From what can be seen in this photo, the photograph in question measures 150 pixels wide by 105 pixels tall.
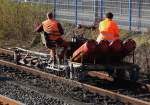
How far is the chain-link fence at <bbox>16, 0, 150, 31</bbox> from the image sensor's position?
2369cm

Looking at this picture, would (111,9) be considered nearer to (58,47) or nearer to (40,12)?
(40,12)

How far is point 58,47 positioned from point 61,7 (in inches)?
485

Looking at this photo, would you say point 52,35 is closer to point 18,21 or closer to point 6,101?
point 6,101

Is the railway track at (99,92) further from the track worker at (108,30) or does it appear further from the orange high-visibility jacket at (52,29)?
the track worker at (108,30)

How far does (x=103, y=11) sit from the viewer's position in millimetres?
24922

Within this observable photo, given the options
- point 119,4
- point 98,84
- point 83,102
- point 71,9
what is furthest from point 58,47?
point 71,9

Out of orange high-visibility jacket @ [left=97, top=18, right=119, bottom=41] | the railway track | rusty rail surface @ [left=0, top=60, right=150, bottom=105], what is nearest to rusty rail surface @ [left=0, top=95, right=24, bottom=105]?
the railway track

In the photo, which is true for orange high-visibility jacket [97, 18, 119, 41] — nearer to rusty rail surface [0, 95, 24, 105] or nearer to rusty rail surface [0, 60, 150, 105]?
rusty rail surface [0, 60, 150, 105]

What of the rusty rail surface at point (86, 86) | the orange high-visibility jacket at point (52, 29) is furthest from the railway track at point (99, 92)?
the orange high-visibility jacket at point (52, 29)

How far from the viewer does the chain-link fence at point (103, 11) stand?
23688 mm

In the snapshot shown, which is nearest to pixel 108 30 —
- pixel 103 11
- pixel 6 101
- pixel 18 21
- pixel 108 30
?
pixel 108 30

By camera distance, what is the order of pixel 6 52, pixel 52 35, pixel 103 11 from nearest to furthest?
pixel 52 35
pixel 6 52
pixel 103 11

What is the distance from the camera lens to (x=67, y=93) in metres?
13.8

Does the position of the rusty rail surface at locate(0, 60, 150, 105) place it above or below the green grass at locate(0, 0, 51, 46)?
below
